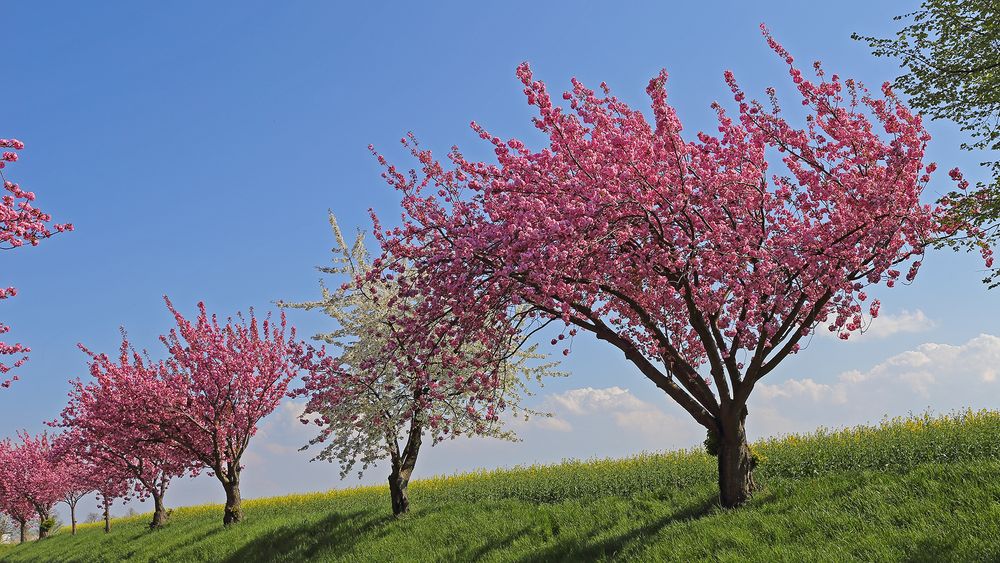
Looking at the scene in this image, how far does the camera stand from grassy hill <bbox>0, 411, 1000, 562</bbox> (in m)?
11.4

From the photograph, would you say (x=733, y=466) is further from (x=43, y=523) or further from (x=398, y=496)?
(x=43, y=523)

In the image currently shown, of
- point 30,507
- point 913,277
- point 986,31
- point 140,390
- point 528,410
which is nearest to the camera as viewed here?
point 913,277

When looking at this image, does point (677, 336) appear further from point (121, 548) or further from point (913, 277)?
point (121, 548)

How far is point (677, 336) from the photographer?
15.2 m

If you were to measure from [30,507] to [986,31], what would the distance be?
65.2m

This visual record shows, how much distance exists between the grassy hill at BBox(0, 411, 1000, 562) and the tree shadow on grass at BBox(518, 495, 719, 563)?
0.12 ft

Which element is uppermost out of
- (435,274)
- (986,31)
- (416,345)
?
(986,31)

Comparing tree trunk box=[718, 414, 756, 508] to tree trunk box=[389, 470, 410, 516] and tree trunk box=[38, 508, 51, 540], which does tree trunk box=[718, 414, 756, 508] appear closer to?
tree trunk box=[389, 470, 410, 516]

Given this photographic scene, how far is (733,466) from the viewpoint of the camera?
13883 mm

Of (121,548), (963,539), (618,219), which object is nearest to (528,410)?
(618,219)

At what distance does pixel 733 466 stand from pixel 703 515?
119 cm

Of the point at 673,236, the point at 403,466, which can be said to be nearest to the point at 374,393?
the point at 403,466

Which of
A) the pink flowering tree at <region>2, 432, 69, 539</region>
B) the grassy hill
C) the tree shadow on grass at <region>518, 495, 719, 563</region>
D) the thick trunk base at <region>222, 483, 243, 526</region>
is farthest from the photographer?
the pink flowering tree at <region>2, 432, 69, 539</region>

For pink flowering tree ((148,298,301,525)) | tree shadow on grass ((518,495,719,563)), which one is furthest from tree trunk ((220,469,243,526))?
tree shadow on grass ((518,495,719,563))
